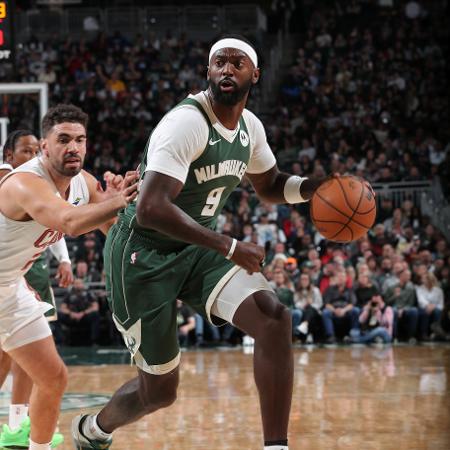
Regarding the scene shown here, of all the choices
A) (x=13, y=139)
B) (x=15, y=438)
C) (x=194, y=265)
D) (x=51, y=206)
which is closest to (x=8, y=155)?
(x=13, y=139)

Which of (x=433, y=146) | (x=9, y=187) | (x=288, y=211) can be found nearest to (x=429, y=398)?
(x=9, y=187)

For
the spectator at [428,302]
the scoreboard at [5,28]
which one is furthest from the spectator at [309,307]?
the scoreboard at [5,28]

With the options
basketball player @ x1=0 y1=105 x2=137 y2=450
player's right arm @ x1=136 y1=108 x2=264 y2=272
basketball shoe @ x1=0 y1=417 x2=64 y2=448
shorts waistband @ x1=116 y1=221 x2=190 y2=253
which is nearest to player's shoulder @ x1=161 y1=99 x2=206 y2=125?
player's right arm @ x1=136 y1=108 x2=264 y2=272

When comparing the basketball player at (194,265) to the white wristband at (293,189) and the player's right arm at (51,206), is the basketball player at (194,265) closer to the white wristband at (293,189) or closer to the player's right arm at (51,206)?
the player's right arm at (51,206)

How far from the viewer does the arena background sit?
7.11 m

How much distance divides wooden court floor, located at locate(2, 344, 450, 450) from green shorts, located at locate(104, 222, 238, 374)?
129 cm

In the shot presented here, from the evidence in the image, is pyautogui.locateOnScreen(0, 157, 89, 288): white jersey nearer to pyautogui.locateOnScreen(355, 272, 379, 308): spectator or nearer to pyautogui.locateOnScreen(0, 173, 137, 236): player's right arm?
Result: pyautogui.locateOnScreen(0, 173, 137, 236): player's right arm

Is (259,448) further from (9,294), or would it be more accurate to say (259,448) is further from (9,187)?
(9,187)

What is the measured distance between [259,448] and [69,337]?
24.1 feet

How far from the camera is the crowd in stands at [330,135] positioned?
12.3 metres

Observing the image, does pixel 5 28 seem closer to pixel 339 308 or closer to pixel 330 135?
pixel 339 308

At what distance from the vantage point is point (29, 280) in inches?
266

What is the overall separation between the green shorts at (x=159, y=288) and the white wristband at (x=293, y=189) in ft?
2.29

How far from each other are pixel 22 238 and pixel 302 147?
39.0 feet
